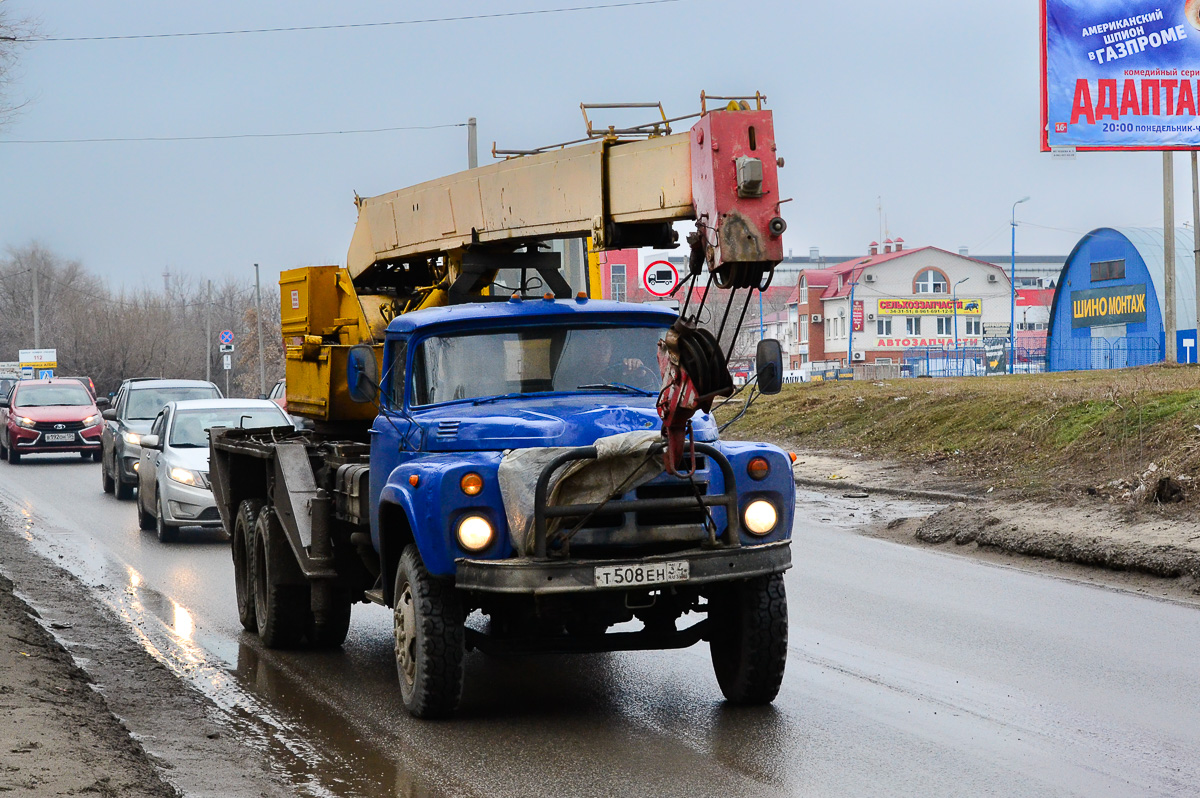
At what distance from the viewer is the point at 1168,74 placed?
3120 cm

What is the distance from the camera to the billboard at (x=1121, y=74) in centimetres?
3095

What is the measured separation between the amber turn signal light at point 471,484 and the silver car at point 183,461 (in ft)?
31.0

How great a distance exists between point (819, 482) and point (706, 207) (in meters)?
14.7

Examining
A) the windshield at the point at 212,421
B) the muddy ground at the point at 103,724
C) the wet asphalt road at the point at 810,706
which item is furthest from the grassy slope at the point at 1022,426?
the muddy ground at the point at 103,724

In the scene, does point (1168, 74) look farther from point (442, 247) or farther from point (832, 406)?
point (442, 247)

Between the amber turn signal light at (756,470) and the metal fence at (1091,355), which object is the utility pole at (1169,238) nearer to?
the metal fence at (1091,355)

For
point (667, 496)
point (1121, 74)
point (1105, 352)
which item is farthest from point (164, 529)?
point (1105, 352)

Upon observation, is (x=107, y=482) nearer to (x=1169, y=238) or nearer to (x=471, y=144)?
(x=471, y=144)

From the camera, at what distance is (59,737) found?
6.57 m

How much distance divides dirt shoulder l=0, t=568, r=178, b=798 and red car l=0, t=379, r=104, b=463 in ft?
74.4

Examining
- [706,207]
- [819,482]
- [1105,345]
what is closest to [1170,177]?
[819,482]

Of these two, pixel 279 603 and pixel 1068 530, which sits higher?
pixel 279 603

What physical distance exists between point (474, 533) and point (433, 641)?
2.04 ft

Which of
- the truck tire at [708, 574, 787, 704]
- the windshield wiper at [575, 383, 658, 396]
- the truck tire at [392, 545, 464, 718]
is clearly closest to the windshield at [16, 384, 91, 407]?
the windshield wiper at [575, 383, 658, 396]
